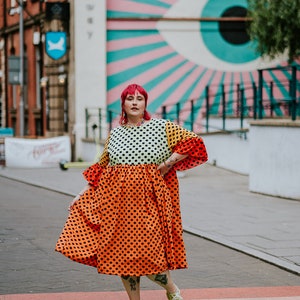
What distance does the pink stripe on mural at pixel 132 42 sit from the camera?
88.0 feet

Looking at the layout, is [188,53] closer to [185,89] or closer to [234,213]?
[185,89]

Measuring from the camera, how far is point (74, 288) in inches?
296

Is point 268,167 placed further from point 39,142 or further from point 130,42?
point 130,42

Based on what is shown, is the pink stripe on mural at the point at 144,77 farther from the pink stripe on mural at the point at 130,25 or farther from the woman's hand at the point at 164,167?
the woman's hand at the point at 164,167

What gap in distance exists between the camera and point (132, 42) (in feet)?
88.6

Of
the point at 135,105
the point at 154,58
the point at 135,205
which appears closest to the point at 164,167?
the point at 135,205

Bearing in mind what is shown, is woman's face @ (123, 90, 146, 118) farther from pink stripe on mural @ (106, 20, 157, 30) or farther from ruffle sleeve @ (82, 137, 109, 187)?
pink stripe on mural @ (106, 20, 157, 30)

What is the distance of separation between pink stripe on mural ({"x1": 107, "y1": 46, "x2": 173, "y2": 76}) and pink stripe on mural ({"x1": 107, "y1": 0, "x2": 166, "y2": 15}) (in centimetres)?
113

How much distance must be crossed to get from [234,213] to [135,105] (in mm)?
6868

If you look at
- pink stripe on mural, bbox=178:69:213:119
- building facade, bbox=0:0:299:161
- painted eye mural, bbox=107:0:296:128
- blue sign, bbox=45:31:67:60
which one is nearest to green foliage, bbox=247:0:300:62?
building facade, bbox=0:0:299:161

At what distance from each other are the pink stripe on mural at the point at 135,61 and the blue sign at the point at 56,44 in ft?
4.80

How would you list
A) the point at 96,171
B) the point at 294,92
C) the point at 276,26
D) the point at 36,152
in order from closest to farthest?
1. the point at 96,171
2. the point at 294,92
3. the point at 276,26
4. the point at 36,152

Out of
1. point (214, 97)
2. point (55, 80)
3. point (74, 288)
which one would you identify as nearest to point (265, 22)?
point (214, 97)

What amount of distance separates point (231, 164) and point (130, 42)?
6.97m
